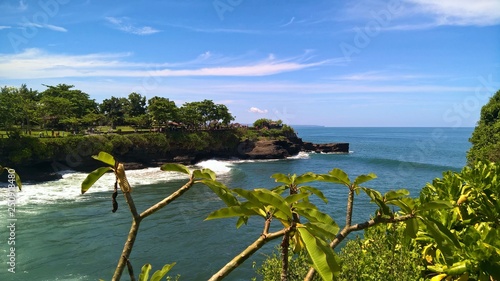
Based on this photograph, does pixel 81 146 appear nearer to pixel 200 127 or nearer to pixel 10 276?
pixel 200 127

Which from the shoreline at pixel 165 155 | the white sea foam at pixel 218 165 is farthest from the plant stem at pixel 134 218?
the white sea foam at pixel 218 165

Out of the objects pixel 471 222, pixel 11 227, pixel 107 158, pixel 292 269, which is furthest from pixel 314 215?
pixel 11 227

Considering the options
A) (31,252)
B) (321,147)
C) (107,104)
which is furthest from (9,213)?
(321,147)

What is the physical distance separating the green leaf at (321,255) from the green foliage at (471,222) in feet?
11.2

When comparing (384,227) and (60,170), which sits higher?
(384,227)

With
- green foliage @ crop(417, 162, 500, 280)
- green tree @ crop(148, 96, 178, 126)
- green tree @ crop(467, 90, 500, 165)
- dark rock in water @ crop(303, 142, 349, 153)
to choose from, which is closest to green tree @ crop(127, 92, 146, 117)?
green tree @ crop(148, 96, 178, 126)

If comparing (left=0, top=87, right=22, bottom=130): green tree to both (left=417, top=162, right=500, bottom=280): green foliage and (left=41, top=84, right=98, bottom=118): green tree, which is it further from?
(left=417, top=162, right=500, bottom=280): green foliage

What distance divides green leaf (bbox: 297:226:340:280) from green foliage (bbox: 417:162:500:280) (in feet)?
11.2

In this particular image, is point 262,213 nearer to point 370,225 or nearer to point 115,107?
point 370,225

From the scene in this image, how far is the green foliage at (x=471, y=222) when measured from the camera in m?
4.18

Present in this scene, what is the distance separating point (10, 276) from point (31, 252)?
2886mm

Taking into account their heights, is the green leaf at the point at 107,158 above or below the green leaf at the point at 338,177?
above

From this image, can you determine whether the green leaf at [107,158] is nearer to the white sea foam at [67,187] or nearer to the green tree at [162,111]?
the white sea foam at [67,187]

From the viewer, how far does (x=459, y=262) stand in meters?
4.32
